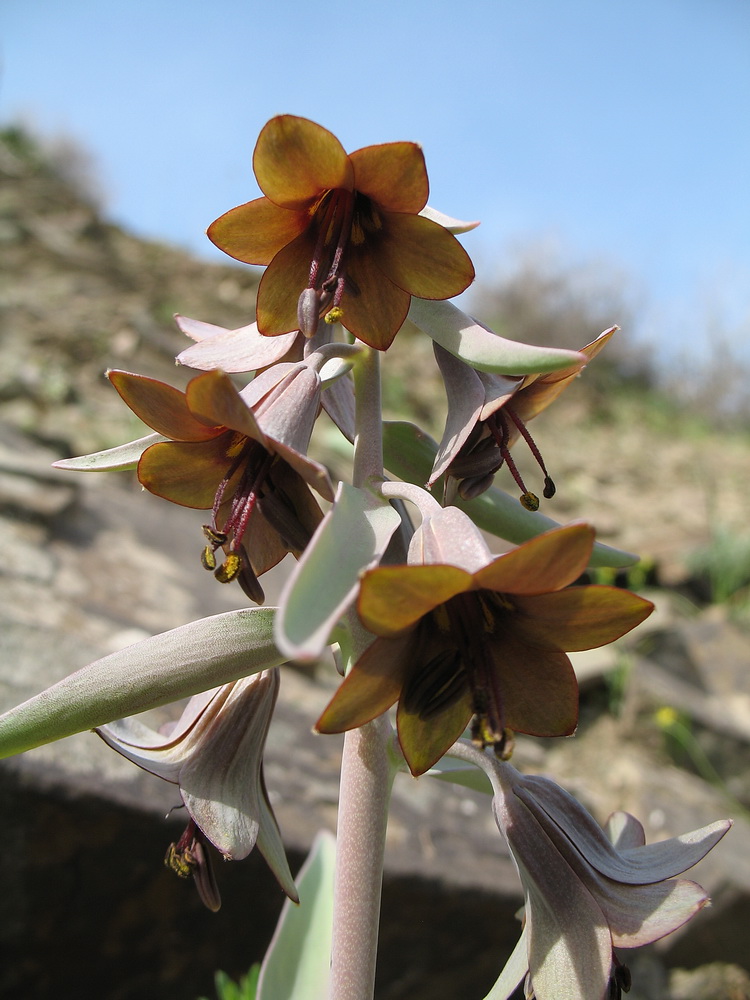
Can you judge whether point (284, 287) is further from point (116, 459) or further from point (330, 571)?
point (330, 571)

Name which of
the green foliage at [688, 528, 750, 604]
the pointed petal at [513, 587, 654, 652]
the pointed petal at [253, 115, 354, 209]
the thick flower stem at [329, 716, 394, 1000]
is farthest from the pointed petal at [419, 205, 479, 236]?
the green foliage at [688, 528, 750, 604]

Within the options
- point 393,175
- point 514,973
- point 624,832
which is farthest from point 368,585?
point 624,832

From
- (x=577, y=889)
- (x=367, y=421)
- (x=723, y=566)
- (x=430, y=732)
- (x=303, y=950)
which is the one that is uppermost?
(x=367, y=421)

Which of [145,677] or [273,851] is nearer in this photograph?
[145,677]

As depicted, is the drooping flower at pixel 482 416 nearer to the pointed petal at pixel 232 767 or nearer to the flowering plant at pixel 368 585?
the flowering plant at pixel 368 585

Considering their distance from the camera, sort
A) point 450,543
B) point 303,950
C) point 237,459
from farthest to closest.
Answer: point 303,950 < point 237,459 < point 450,543

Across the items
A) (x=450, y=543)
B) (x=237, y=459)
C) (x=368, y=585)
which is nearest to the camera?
(x=368, y=585)

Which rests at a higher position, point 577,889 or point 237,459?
point 237,459

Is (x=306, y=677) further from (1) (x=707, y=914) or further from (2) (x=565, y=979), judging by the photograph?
(2) (x=565, y=979)

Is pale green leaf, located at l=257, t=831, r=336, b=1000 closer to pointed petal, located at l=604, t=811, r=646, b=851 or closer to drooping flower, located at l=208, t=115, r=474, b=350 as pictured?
pointed petal, located at l=604, t=811, r=646, b=851
